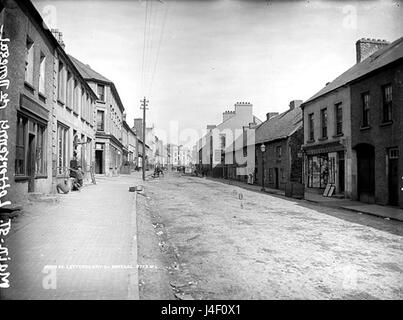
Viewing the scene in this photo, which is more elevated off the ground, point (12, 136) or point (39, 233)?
point (12, 136)

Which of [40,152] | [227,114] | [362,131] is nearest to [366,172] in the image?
[362,131]

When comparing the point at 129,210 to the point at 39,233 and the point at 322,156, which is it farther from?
the point at 322,156

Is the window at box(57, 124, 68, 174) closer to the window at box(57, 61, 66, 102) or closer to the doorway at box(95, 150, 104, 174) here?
the window at box(57, 61, 66, 102)

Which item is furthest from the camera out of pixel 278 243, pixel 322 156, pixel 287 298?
pixel 322 156

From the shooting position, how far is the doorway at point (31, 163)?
1154 cm

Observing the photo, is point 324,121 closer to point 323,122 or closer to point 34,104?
point 323,122

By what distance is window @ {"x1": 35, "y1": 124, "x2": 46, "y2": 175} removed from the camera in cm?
1245

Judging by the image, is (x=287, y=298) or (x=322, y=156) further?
(x=322, y=156)

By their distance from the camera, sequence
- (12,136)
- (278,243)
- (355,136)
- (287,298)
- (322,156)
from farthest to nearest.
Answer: (322,156), (355,136), (12,136), (278,243), (287,298)

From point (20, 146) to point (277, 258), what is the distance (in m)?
8.96

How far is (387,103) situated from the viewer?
1600 cm
